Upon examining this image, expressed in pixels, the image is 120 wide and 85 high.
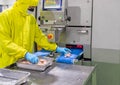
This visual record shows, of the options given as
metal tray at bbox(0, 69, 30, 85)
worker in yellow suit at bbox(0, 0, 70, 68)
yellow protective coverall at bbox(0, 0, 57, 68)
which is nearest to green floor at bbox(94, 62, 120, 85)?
worker in yellow suit at bbox(0, 0, 70, 68)

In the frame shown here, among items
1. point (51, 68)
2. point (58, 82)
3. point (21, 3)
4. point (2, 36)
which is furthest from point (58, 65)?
point (21, 3)

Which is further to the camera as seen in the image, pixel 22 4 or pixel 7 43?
pixel 22 4

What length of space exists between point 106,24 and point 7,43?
4.49 feet

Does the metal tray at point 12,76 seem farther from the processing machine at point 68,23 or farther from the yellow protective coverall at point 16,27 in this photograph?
the processing machine at point 68,23

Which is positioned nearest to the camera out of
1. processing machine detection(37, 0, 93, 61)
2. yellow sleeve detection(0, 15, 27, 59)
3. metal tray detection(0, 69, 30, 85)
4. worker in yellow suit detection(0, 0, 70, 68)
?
metal tray detection(0, 69, 30, 85)

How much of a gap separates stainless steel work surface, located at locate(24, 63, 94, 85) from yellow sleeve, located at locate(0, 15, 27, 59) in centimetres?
22

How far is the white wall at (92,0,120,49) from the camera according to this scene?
2.53 m

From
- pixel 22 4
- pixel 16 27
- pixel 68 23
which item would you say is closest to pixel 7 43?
pixel 16 27

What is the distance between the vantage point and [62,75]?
5.50 ft

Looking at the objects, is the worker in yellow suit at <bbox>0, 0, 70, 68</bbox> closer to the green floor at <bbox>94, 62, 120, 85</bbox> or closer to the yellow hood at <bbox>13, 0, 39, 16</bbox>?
the yellow hood at <bbox>13, 0, 39, 16</bbox>

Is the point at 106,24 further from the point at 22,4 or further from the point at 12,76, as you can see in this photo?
the point at 12,76

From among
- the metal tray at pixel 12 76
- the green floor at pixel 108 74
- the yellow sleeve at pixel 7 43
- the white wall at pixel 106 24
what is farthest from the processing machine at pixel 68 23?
the metal tray at pixel 12 76

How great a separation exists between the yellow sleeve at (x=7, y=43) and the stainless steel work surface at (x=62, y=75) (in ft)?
0.72

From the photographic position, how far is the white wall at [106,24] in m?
2.53
